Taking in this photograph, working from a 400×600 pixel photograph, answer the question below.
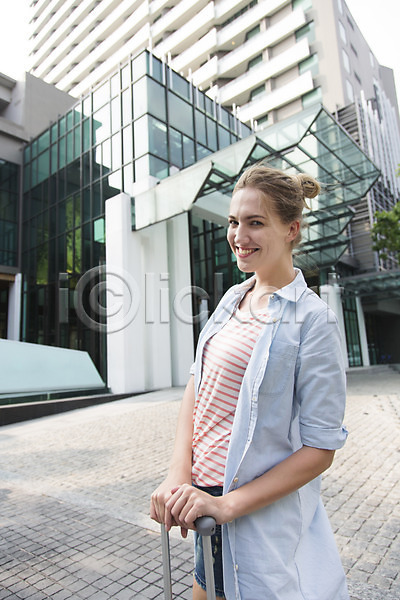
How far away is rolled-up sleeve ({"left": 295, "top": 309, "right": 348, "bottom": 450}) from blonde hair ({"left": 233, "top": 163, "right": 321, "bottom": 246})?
43cm

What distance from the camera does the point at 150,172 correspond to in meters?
14.6

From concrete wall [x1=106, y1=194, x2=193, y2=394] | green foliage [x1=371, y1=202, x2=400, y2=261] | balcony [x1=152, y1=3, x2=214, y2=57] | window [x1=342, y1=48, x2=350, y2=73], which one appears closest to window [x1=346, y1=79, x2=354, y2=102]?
window [x1=342, y1=48, x2=350, y2=73]

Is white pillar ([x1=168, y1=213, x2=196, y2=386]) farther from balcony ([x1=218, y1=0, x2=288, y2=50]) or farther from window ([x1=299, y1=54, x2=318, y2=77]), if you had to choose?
balcony ([x1=218, y1=0, x2=288, y2=50])

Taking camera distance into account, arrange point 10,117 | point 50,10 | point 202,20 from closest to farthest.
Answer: point 10,117, point 202,20, point 50,10

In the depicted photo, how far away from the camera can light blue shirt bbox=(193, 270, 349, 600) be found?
991mm

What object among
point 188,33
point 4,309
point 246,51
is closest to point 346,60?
point 246,51

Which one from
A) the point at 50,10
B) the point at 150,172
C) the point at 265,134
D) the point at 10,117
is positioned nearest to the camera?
the point at 265,134

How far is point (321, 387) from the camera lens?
1012 millimetres

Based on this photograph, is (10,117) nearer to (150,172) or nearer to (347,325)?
(150,172)

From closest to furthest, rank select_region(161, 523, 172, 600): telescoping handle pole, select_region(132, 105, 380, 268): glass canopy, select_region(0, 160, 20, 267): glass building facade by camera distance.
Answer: select_region(161, 523, 172, 600): telescoping handle pole < select_region(132, 105, 380, 268): glass canopy < select_region(0, 160, 20, 267): glass building facade

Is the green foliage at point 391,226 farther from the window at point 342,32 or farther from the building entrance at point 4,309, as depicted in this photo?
the window at point 342,32

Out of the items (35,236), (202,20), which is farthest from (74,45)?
(35,236)

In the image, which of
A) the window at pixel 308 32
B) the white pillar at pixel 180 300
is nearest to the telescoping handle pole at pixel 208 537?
the white pillar at pixel 180 300

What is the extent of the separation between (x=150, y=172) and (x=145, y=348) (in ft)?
23.1
